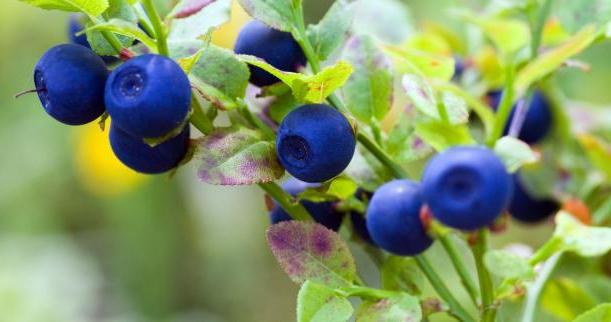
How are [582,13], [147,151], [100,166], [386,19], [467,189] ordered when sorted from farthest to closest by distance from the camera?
[100,166] < [386,19] < [582,13] < [147,151] < [467,189]

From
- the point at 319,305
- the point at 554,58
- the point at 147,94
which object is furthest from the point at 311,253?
the point at 554,58

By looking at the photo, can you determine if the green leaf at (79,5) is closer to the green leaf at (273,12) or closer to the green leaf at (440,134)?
the green leaf at (273,12)

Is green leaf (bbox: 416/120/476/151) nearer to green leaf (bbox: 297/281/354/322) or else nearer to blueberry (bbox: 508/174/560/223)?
green leaf (bbox: 297/281/354/322)

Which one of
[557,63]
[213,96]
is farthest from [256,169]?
[557,63]

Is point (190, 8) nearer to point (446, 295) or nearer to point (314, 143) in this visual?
point (314, 143)

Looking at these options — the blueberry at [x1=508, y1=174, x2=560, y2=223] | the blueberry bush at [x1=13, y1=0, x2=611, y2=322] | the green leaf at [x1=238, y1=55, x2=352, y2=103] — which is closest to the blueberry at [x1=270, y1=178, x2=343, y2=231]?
the blueberry bush at [x1=13, y1=0, x2=611, y2=322]

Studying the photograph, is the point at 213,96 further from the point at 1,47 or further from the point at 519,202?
the point at 1,47
